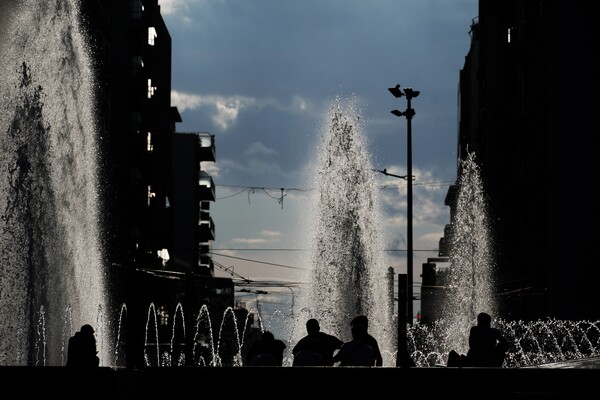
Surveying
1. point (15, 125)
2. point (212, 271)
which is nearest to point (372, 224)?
point (15, 125)

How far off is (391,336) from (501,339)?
32863 mm

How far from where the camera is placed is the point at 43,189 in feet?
94.3

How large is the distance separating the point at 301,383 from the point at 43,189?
2070 centimetres

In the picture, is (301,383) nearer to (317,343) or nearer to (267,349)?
(267,349)

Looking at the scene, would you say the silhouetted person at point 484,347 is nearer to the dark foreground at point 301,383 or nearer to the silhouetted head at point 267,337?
the silhouetted head at point 267,337

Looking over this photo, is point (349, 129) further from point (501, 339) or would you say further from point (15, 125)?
point (501, 339)

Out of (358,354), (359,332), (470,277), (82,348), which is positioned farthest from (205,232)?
(82,348)

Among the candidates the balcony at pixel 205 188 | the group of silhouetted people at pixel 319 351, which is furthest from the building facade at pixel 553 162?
the balcony at pixel 205 188

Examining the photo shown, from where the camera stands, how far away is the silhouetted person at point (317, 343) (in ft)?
51.0

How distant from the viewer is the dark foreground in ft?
28.7

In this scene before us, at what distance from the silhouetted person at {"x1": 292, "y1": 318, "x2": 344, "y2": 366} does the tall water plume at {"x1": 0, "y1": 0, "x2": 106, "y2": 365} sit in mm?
7698

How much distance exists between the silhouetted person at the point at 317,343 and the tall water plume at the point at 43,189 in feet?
25.3

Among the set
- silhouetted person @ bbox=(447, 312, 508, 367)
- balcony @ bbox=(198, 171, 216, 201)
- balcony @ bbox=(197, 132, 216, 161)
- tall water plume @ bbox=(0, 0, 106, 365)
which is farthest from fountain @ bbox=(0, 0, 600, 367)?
balcony @ bbox=(198, 171, 216, 201)

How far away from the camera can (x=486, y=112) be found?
307 ft
